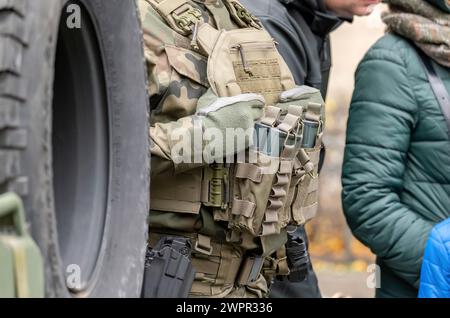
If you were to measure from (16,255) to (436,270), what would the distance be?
1605 millimetres

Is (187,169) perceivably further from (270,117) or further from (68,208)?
(68,208)

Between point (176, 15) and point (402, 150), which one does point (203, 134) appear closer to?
point (176, 15)

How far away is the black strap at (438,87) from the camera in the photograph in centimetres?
301

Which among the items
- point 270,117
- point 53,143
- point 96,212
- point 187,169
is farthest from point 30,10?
point 270,117

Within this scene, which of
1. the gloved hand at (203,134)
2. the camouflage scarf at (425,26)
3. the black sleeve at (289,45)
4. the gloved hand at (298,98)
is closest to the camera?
the gloved hand at (203,134)

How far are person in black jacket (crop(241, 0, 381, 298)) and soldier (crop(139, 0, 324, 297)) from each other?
0.39 m

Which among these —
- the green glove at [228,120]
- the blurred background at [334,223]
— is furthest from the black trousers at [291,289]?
the blurred background at [334,223]

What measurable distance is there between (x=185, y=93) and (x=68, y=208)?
0.73m

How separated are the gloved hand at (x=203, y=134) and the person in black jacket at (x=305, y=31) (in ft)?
2.53

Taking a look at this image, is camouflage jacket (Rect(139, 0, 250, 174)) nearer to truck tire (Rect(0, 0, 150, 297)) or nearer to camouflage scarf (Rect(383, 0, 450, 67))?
truck tire (Rect(0, 0, 150, 297))

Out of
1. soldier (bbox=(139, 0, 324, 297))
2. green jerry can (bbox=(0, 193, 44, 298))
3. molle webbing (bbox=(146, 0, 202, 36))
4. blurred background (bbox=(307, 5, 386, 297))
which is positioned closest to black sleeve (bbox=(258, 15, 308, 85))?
soldier (bbox=(139, 0, 324, 297))

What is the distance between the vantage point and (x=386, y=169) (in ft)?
9.99

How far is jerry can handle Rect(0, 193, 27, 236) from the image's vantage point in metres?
1.21

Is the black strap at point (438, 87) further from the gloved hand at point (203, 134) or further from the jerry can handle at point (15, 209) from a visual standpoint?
the jerry can handle at point (15, 209)
